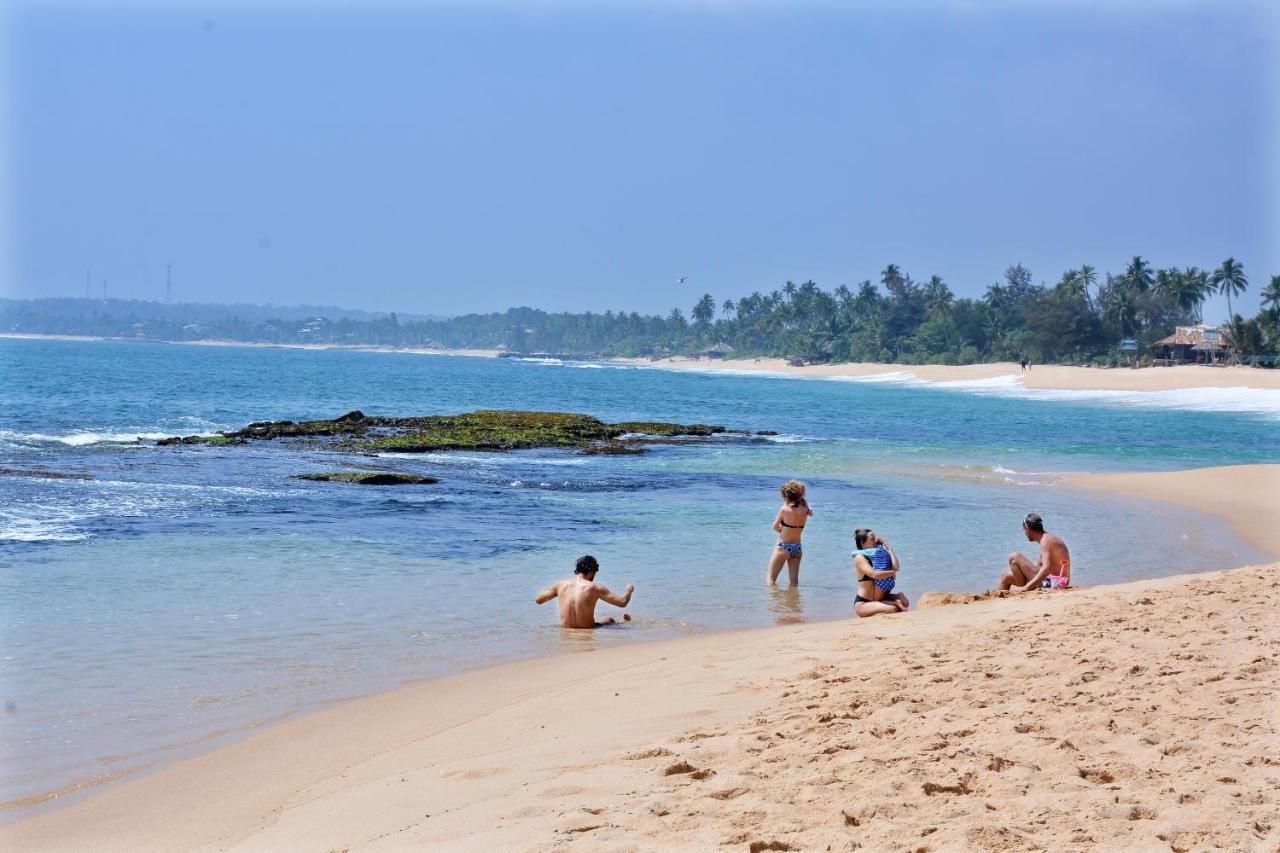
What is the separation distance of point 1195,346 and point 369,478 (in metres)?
96.6

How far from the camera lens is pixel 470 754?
673cm

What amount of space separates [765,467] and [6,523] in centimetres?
1823

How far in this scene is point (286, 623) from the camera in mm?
10789

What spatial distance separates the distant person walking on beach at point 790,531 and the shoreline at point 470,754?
111 inches

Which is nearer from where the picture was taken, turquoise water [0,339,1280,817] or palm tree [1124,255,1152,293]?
turquoise water [0,339,1280,817]

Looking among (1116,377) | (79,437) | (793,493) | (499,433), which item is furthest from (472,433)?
(1116,377)

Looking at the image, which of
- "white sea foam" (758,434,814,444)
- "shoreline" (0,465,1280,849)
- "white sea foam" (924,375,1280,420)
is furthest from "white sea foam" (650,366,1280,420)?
"shoreline" (0,465,1280,849)

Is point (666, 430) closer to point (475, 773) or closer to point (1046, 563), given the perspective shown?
point (1046, 563)

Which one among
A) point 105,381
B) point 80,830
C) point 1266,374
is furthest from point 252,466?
point 1266,374

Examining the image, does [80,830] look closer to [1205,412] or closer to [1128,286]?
[1205,412]

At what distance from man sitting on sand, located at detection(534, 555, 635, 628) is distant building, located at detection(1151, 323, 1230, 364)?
102 metres

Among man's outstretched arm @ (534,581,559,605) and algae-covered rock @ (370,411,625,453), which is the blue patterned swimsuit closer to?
man's outstretched arm @ (534,581,559,605)

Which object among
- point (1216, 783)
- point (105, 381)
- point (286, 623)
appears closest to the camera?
point (1216, 783)

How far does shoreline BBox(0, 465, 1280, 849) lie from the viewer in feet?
18.1
